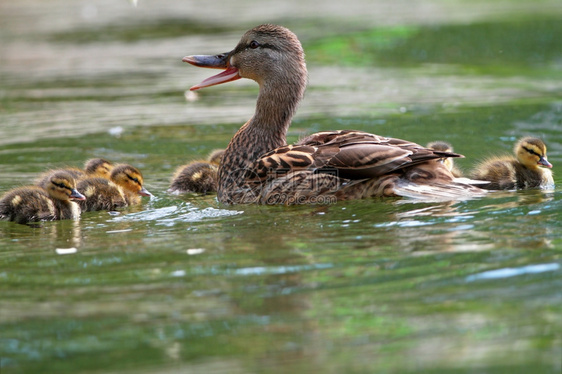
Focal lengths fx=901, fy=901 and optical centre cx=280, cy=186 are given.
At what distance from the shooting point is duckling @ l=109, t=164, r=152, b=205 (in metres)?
6.29

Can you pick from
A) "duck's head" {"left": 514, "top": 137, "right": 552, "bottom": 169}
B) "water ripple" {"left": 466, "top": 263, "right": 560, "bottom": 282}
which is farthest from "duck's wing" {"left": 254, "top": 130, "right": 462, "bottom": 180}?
"water ripple" {"left": 466, "top": 263, "right": 560, "bottom": 282}

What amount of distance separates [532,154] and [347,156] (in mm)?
1335

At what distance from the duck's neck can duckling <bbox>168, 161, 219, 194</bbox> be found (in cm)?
31

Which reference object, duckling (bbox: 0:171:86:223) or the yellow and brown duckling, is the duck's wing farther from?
duckling (bbox: 0:171:86:223)

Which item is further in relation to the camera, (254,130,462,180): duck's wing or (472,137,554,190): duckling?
(472,137,554,190): duckling

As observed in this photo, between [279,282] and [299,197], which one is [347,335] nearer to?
[279,282]

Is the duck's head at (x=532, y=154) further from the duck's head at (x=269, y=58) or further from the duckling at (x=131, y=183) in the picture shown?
the duckling at (x=131, y=183)

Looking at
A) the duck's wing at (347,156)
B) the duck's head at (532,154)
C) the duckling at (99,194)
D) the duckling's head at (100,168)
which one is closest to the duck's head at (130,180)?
the duckling at (99,194)

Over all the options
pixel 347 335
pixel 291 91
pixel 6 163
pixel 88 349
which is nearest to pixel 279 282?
pixel 347 335

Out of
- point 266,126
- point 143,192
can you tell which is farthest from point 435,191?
point 143,192

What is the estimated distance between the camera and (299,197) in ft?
18.7

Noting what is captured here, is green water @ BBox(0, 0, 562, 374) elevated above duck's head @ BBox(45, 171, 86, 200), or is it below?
below

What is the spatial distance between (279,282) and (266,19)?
12.8m

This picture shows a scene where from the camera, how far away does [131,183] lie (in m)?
6.32
